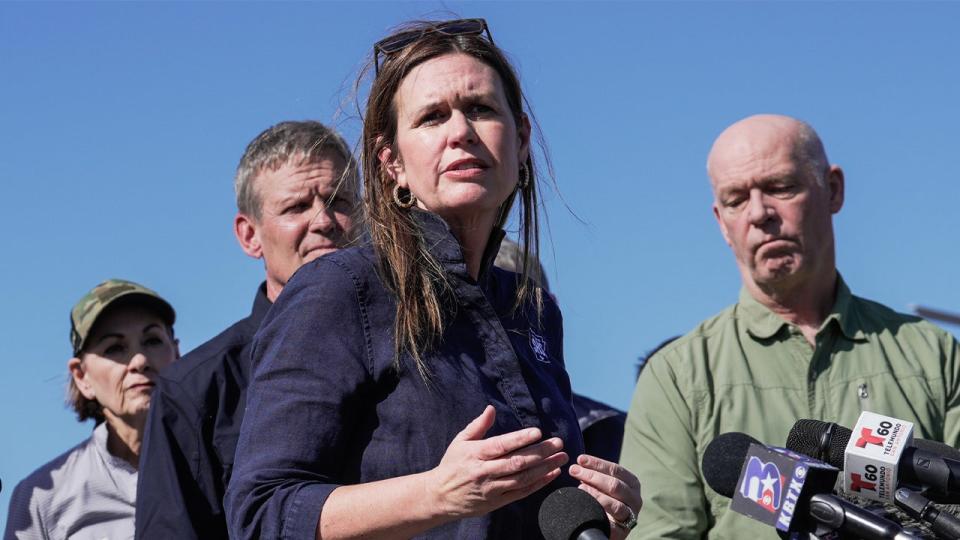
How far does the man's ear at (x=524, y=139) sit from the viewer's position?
394 cm

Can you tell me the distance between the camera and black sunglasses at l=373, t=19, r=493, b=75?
12.4 ft

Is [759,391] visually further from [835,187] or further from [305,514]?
[305,514]

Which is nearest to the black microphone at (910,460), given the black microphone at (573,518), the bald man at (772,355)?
the black microphone at (573,518)

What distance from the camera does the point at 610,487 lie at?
3.16 meters

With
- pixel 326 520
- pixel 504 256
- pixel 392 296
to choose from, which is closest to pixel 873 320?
pixel 504 256

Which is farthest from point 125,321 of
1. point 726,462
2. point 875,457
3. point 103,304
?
point 875,457

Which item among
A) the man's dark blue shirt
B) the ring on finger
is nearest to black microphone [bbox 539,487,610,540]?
the ring on finger

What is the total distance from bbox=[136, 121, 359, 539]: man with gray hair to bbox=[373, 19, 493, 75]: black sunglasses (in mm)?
374

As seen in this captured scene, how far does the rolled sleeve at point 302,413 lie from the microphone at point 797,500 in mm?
909

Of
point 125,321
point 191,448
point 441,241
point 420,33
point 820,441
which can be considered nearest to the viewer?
point 820,441

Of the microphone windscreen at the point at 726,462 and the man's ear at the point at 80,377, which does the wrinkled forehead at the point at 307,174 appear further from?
the microphone windscreen at the point at 726,462

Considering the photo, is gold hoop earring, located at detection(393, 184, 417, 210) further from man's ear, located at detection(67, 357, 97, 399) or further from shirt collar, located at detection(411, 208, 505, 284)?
man's ear, located at detection(67, 357, 97, 399)

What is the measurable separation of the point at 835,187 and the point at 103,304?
11.7ft

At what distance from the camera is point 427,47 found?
3.72 m
